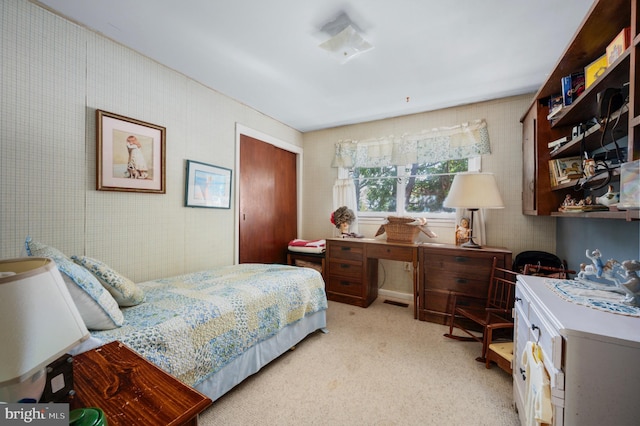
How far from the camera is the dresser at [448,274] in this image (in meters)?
2.60

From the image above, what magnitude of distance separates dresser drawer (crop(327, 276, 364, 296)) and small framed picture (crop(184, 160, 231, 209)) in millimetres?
1638

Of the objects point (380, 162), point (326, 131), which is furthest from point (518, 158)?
point (326, 131)

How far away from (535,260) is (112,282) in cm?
351

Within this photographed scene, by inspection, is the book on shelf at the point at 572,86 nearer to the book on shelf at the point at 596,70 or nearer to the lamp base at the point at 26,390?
the book on shelf at the point at 596,70

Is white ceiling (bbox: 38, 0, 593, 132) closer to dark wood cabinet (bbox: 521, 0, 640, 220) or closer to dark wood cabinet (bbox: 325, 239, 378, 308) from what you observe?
dark wood cabinet (bbox: 521, 0, 640, 220)

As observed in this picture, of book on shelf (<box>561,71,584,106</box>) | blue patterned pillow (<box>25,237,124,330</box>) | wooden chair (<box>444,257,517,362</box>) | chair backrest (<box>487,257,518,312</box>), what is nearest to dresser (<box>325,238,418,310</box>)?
wooden chair (<box>444,257,517,362</box>)

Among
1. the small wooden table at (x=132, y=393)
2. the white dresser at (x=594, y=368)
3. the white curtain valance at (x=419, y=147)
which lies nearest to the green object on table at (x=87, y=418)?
the small wooden table at (x=132, y=393)

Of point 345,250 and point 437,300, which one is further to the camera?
point 345,250

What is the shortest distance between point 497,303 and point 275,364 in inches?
84.6

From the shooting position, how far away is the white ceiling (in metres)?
1.69

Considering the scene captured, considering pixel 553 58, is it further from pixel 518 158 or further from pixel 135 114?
pixel 135 114

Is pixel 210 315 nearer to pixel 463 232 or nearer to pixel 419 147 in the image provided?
pixel 463 232

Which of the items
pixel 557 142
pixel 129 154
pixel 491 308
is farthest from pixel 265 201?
pixel 557 142

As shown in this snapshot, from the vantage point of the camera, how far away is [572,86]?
1721 mm
